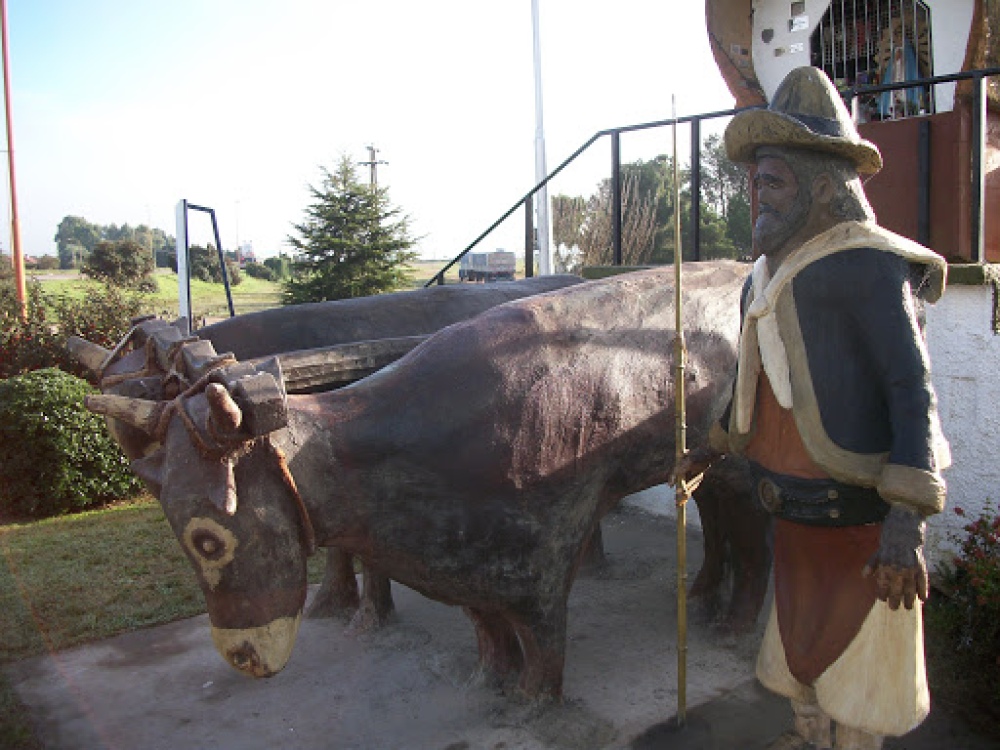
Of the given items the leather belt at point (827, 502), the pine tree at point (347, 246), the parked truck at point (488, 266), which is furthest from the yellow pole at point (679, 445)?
the parked truck at point (488, 266)

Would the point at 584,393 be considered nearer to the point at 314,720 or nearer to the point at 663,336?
the point at 663,336

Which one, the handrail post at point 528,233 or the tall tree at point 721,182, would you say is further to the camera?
the tall tree at point 721,182

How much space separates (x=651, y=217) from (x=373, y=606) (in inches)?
372

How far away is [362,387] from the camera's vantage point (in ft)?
11.4

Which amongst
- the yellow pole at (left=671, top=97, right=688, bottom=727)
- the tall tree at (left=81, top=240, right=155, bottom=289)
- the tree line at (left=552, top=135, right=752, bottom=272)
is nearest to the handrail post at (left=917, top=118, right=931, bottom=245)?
the yellow pole at (left=671, top=97, right=688, bottom=727)

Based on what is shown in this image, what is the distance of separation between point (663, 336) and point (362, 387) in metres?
1.41

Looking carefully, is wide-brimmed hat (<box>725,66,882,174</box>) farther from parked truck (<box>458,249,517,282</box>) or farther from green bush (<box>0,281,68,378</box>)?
parked truck (<box>458,249,517,282</box>)

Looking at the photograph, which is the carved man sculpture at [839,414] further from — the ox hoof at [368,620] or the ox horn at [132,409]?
the ox hoof at [368,620]

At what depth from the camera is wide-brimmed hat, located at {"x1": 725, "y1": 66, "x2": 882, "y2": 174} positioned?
2586 mm

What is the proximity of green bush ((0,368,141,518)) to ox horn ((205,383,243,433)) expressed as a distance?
616cm

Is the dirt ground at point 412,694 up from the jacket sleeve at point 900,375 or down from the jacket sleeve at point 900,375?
down

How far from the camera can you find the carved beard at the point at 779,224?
2.66m

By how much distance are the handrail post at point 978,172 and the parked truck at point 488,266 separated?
29.7 meters

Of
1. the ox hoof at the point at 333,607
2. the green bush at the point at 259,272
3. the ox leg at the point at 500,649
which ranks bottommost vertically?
the ox hoof at the point at 333,607
